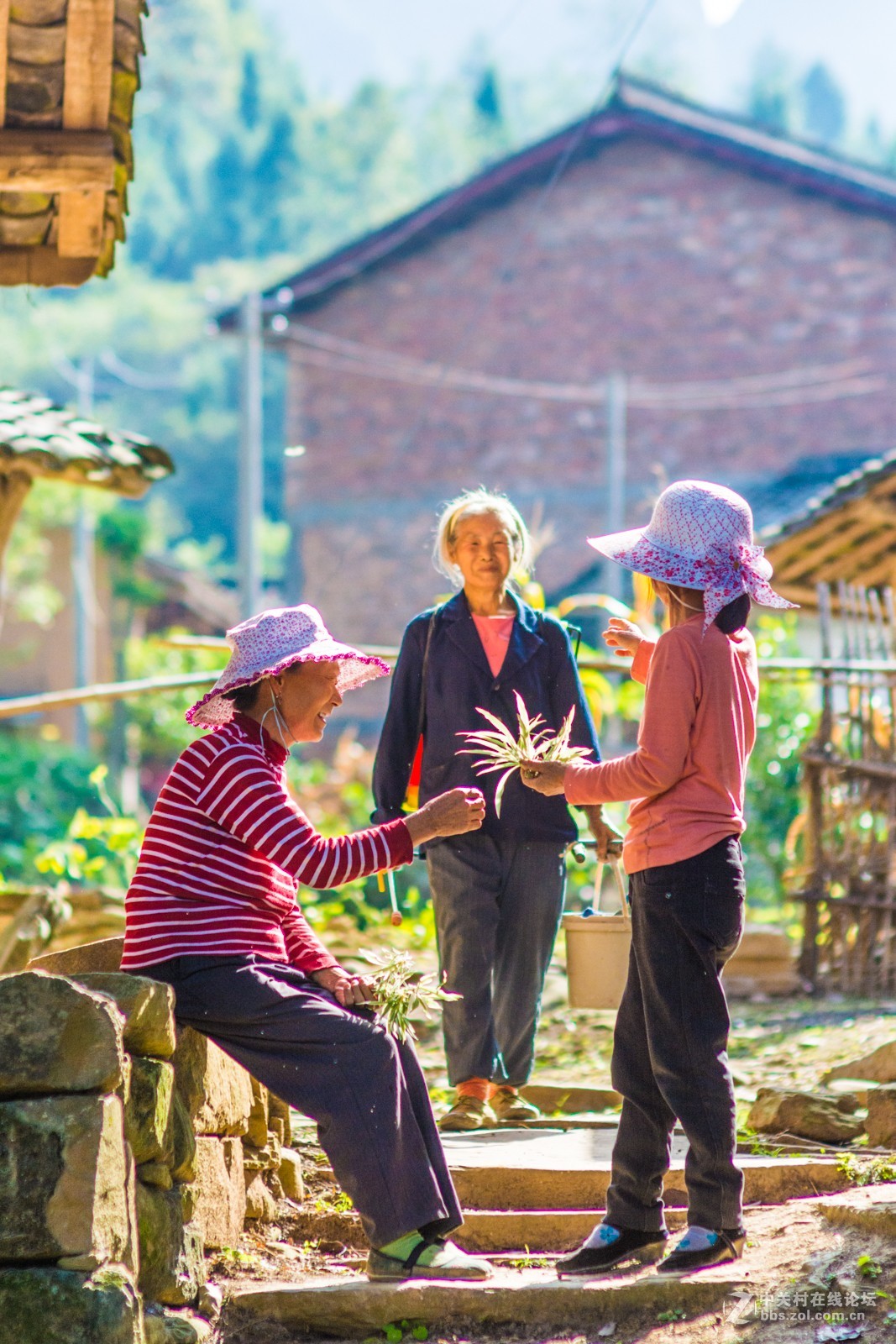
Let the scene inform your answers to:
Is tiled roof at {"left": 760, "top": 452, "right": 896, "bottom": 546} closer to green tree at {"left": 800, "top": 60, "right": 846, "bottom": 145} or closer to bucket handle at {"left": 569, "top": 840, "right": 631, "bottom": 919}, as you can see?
bucket handle at {"left": 569, "top": 840, "right": 631, "bottom": 919}

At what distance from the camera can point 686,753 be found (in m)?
3.61

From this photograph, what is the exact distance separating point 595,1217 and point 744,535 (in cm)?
182

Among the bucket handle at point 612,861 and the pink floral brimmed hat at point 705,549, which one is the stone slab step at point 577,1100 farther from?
the pink floral brimmed hat at point 705,549

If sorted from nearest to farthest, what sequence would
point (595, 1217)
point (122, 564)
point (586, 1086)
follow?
point (595, 1217), point (586, 1086), point (122, 564)

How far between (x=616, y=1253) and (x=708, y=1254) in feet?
0.77

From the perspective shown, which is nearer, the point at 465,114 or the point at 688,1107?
the point at 688,1107

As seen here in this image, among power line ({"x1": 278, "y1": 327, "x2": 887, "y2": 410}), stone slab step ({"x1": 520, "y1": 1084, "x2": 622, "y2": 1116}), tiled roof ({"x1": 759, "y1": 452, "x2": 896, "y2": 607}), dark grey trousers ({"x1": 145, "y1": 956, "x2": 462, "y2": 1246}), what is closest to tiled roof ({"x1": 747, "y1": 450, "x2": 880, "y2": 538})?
power line ({"x1": 278, "y1": 327, "x2": 887, "y2": 410})

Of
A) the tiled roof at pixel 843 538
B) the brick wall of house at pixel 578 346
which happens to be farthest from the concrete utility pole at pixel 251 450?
the brick wall of house at pixel 578 346

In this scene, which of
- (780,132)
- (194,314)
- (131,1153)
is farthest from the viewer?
(194,314)

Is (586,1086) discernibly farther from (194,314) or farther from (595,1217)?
(194,314)

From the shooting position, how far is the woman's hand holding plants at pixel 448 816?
3787mm

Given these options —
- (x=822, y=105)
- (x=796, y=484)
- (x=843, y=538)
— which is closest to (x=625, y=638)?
(x=843, y=538)

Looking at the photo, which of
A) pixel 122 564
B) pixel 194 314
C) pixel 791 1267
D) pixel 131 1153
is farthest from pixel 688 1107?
pixel 194 314

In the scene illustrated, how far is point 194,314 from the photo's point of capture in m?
69.8
